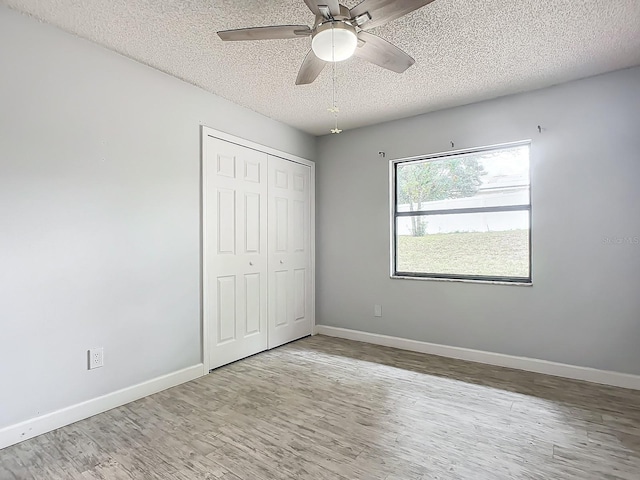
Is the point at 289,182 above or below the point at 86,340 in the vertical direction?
above

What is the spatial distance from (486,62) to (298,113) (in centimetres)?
184

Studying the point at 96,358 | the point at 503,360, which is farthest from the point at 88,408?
the point at 503,360

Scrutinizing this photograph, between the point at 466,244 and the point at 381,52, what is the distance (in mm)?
2296

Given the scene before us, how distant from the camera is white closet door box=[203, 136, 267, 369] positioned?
318 centimetres

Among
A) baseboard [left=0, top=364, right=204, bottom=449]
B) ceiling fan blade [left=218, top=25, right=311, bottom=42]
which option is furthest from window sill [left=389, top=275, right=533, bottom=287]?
ceiling fan blade [left=218, top=25, right=311, bottom=42]

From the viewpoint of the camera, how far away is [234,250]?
3428 millimetres

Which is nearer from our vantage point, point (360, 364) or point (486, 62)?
point (486, 62)

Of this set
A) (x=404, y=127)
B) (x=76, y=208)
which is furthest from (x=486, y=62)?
(x=76, y=208)

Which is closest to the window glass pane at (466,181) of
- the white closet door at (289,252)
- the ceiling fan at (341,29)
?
the white closet door at (289,252)

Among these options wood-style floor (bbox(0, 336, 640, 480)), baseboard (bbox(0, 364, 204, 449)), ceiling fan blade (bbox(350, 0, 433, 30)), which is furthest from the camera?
baseboard (bbox(0, 364, 204, 449))

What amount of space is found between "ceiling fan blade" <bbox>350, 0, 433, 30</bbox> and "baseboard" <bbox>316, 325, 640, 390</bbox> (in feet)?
9.95

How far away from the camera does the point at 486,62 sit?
8.69 feet

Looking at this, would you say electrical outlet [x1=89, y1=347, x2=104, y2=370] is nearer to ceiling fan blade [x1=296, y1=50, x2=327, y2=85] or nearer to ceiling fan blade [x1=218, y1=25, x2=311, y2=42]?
ceiling fan blade [x1=218, y1=25, x2=311, y2=42]

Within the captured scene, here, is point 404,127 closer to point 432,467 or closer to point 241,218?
point 241,218
